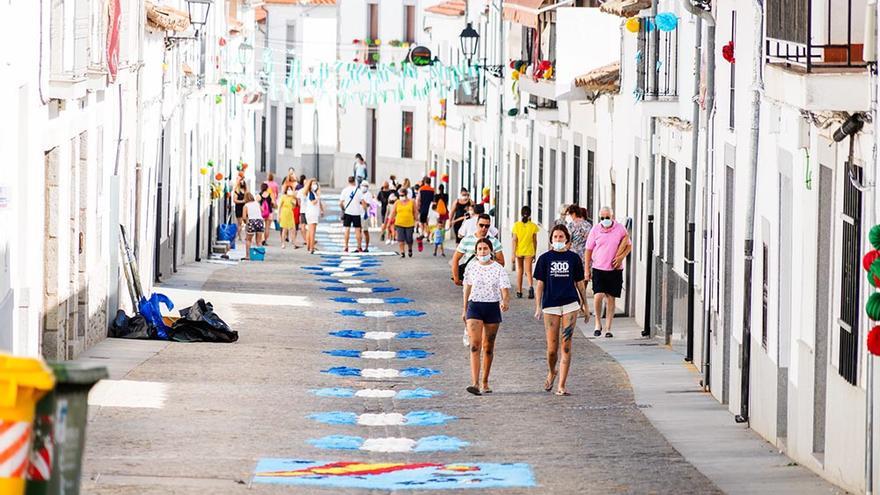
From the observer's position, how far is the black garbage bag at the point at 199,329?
22.0 meters

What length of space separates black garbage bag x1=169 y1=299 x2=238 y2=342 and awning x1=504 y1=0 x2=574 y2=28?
10.6 metres

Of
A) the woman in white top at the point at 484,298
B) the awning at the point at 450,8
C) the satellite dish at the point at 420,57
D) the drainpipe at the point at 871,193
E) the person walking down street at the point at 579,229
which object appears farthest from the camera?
the awning at the point at 450,8

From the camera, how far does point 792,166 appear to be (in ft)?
48.8

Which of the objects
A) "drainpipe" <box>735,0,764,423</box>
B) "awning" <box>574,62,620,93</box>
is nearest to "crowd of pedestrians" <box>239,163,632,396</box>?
"drainpipe" <box>735,0,764,423</box>

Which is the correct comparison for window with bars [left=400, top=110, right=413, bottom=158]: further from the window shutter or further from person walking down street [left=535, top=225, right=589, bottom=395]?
person walking down street [left=535, top=225, right=589, bottom=395]

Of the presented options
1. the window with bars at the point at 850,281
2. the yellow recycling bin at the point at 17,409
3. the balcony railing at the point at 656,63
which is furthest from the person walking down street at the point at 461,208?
the yellow recycling bin at the point at 17,409

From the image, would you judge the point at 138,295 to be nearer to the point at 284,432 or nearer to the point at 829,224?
the point at 284,432

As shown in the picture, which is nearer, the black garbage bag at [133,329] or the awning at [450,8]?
the black garbage bag at [133,329]

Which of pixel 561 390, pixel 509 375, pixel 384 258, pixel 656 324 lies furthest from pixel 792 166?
pixel 384 258

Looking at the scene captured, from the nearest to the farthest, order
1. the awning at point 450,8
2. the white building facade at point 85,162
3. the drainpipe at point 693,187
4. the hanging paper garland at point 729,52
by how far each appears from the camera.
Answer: the white building facade at point 85,162 → the hanging paper garland at point 729,52 → the drainpipe at point 693,187 → the awning at point 450,8

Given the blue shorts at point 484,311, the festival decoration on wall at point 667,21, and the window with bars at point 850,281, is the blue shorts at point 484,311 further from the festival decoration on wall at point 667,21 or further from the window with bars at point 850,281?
the festival decoration on wall at point 667,21

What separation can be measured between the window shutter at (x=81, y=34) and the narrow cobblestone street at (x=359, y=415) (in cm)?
310

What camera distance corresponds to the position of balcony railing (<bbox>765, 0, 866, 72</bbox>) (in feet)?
41.4

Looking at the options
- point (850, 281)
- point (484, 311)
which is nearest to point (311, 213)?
point (484, 311)
